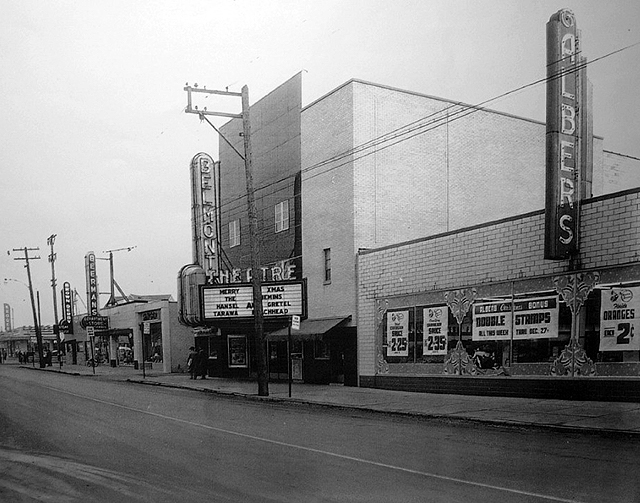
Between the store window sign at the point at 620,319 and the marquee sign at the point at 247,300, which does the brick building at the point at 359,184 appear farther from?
the store window sign at the point at 620,319

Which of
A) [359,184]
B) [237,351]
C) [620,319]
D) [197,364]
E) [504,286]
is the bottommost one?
[197,364]

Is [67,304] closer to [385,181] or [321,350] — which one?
[321,350]

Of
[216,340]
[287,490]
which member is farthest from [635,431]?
[216,340]

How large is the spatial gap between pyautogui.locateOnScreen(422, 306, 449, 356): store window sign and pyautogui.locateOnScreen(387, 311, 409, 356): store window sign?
0.84m

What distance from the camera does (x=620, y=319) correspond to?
15266mm

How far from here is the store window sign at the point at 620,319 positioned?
1498 cm

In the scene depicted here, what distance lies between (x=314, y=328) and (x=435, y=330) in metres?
5.69

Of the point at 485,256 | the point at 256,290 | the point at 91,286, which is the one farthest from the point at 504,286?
the point at 91,286

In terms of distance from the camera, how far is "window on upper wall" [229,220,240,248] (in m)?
33.0

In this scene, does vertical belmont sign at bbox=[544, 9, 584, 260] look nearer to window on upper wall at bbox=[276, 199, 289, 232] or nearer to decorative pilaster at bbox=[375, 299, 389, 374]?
decorative pilaster at bbox=[375, 299, 389, 374]

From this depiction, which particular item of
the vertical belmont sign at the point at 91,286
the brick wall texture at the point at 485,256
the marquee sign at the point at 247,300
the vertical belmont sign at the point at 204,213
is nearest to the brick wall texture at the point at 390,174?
the marquee sign at the point at 247,300

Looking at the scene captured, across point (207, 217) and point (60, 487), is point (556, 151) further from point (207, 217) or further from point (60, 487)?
point (207, 217)

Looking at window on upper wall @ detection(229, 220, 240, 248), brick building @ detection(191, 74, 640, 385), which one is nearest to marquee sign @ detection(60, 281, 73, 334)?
window on upper wall @ detection(229, 220, 240, 248)

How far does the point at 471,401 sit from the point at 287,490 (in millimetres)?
11086
